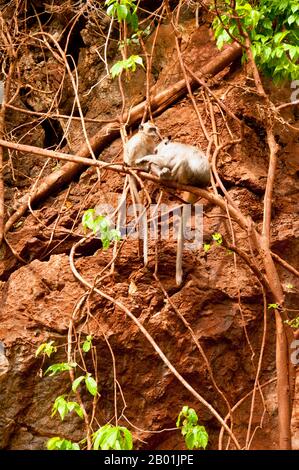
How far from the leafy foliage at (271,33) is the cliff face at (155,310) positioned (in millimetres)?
426

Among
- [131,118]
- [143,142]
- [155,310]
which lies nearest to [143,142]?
[143,142]

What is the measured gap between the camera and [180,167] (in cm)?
524

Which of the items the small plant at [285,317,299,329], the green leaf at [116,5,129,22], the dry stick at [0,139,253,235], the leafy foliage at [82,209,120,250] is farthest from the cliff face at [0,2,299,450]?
the green leaf at [116,5,129,22]

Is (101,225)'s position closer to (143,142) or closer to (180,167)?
(180,167)

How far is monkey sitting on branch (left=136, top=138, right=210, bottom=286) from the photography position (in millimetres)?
5219

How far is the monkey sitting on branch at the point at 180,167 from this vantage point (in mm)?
5219

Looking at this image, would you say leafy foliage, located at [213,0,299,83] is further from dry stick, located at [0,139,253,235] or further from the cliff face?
dry stick, located at [0,139,253,235]

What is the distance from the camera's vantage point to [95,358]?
5.48 metres

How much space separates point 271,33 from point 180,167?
1874mm

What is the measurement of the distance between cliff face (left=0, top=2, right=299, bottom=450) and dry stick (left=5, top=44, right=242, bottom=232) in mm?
138

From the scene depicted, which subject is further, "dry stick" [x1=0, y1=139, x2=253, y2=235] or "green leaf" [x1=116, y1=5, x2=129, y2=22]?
"green leaf" [x1=116, y1=5, x2=129, y2=22]

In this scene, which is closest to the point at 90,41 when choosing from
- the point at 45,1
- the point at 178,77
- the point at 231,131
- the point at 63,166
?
the point at 45,1

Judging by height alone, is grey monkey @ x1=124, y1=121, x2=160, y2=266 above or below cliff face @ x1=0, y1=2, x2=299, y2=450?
above

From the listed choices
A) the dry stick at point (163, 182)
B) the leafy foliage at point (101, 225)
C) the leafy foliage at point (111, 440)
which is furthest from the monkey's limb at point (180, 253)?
the leafy foliage at point (111, 440)
